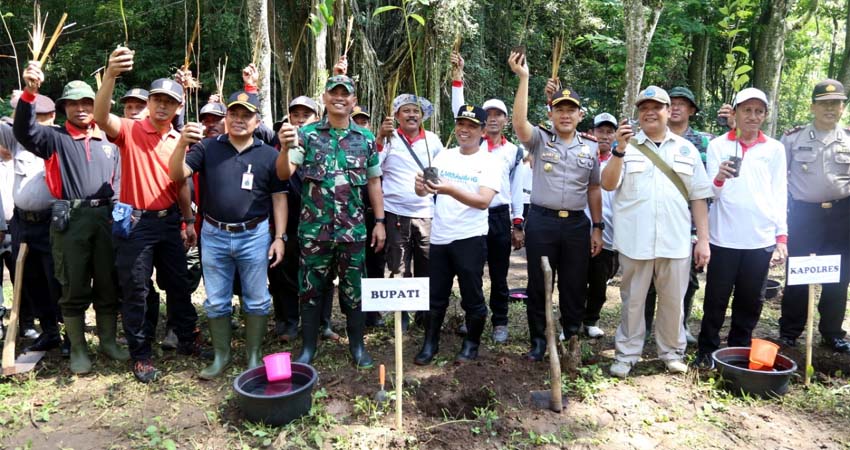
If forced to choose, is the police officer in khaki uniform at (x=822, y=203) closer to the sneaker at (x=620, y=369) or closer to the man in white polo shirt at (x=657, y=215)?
the man in white polo shirt at (x=657, y=215)

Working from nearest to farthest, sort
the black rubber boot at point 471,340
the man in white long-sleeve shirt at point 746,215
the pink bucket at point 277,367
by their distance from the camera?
the pink bucket at point 277,367 → the man in white long-sleeve shirt at point 746,215 → the black rubber boot at point 471,340

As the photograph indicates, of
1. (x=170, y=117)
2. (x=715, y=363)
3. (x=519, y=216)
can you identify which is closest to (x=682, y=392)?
(x=715, y=363)

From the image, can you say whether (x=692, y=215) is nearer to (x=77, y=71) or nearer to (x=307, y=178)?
(x=307, y=178)

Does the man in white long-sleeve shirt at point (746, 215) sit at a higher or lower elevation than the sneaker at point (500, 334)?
higher

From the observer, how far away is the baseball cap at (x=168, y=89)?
12.7 ft

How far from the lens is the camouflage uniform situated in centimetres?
396

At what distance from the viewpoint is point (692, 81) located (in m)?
15.4

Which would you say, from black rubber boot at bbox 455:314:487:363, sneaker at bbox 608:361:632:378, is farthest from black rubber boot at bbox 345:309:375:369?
sneaker at bbox 608:361:632:378

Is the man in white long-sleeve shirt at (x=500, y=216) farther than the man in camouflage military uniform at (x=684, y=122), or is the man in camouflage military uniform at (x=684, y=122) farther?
the man in white long-sleeve shirt at (x=500, y=216)

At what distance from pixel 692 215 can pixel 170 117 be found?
407cm

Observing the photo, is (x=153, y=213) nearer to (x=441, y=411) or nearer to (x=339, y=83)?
(x=339, y=83)

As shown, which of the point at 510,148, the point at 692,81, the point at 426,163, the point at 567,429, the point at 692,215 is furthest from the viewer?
the point at 692,81

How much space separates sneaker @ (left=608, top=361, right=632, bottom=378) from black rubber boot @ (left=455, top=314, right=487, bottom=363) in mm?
1045

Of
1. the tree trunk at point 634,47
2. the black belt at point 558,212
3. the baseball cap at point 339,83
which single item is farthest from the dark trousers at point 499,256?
the tree trunk at point 634,47
